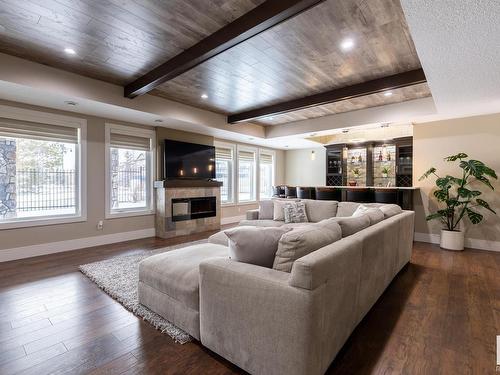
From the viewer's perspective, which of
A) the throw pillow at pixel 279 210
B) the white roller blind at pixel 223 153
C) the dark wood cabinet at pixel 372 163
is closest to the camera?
→ the throw pillow at pixel 279 210

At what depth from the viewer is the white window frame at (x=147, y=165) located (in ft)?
16.0

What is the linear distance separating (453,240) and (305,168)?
16.0 ft

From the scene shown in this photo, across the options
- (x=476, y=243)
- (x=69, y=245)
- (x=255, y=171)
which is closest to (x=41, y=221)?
(x=69, y=245)

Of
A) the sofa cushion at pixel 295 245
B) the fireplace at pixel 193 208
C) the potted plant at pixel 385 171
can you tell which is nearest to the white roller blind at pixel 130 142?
the fireplace at pixel 193 208

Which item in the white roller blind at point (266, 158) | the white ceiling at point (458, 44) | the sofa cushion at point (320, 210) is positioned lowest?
the sofa cushion at point (320, 210)

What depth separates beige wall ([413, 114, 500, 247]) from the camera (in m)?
4.52

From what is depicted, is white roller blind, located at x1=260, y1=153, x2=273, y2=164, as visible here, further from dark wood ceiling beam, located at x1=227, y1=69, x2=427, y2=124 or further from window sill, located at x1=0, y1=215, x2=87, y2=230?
window sill, located at x1=0, y1=215, x2=87, y2=230

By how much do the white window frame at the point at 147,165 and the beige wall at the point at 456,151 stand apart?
5.54 meters

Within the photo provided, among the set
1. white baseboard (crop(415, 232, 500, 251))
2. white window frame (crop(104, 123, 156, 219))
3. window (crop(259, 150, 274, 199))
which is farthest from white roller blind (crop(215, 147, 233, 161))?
white baseboard (crop(415, 232, 500, 251))

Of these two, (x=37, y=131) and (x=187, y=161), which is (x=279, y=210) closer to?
(x=187, y=161)

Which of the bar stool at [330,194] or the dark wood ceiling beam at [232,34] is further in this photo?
the bar stool at [330,194]

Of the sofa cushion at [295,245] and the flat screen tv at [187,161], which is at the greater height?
the flat screen tv at [187,161]

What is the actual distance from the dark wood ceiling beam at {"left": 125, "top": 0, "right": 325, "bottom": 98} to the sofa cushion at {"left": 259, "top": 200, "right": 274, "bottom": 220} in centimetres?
276

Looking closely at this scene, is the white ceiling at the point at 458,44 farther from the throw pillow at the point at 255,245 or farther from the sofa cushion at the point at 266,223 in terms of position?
the sofa cushion at the point at 266,223
